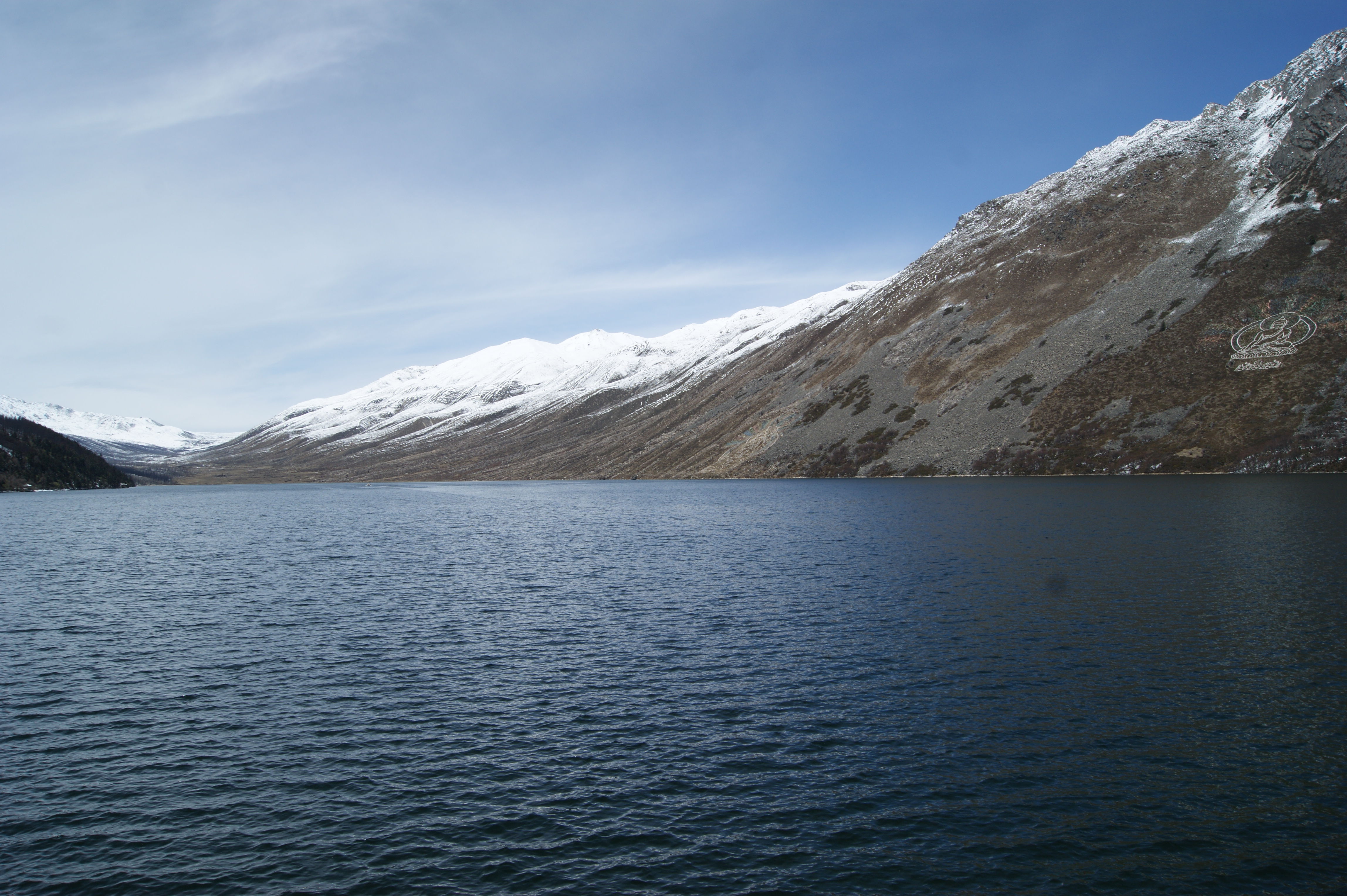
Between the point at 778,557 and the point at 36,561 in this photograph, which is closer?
the point at 778,557

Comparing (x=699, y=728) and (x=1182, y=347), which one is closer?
(x=699, y=728)

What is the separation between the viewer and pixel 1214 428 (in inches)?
4985

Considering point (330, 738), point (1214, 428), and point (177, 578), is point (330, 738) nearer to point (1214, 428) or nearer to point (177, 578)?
point (177, 578)

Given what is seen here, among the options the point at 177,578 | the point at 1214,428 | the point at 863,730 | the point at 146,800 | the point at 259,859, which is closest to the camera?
the point at 259,859

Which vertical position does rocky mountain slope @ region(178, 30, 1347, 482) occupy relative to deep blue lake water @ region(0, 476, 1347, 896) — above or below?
above

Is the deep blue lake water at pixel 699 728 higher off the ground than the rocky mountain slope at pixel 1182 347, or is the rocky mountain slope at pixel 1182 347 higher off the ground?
the rocky mountain slope at pixel 1182 347

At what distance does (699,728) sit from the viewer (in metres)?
25.2

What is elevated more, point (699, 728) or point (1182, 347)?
point (1182, 347)

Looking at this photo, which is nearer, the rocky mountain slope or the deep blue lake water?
the deep blue lake water

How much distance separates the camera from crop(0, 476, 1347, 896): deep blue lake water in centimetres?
1720

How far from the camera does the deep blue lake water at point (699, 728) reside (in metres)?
17.2

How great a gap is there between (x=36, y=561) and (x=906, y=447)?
158m

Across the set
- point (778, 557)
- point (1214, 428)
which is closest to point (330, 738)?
point (778, 557)

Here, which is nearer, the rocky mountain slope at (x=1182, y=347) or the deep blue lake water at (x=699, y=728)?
the deep blue lake water at (x=699, y=728)
